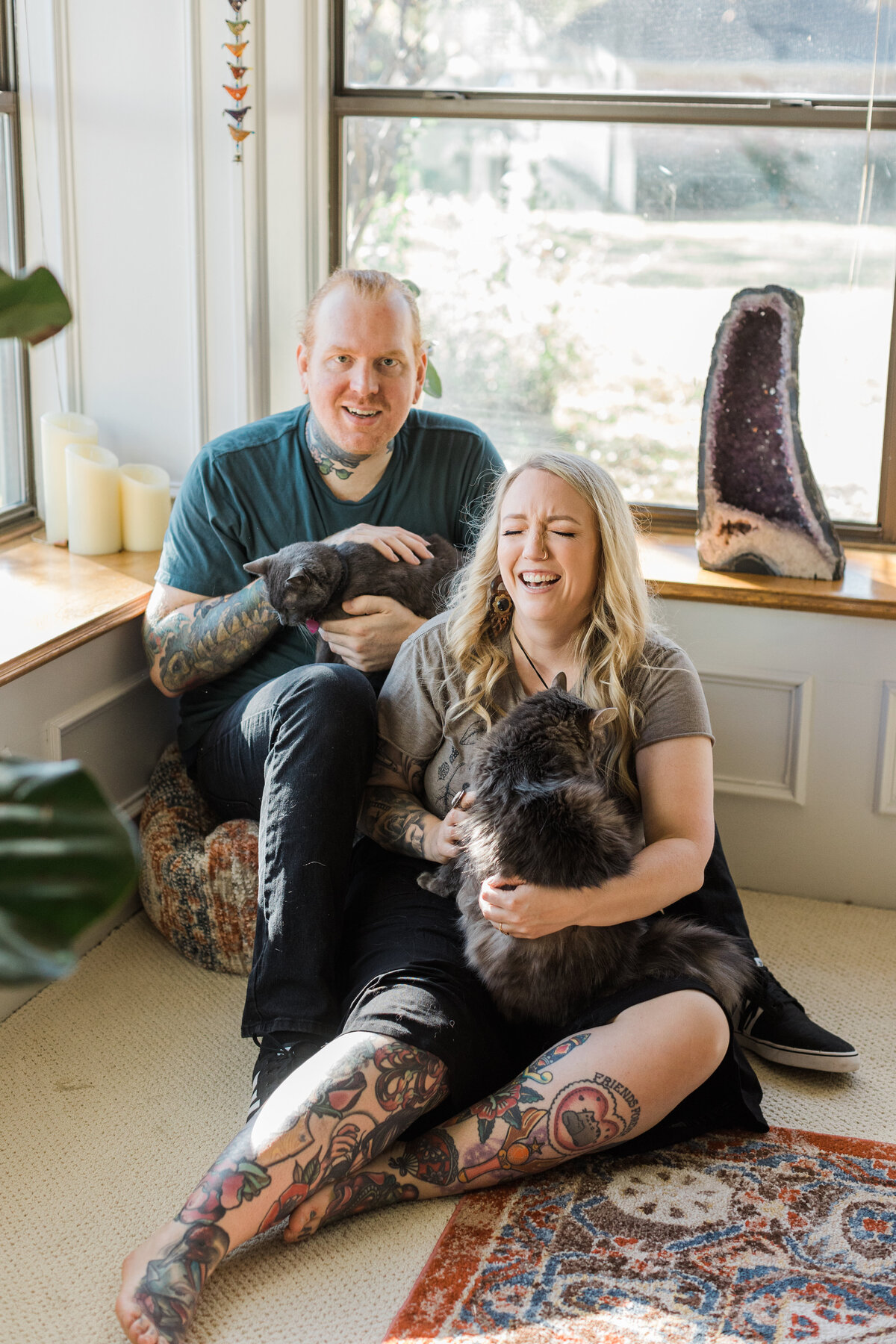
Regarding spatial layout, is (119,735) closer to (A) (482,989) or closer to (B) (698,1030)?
(A) (482,989)

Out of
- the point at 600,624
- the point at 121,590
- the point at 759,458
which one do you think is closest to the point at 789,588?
the point at 759,458

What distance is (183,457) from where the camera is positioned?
2.90 meters

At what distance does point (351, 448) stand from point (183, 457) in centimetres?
86

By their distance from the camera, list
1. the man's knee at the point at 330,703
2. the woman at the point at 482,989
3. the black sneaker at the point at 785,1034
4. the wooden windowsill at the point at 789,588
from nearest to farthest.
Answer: the woman at the point at 482,989
the man's knee at the point at 330,703
the black sneaker at the point at 785,1034
the wooden windowsill at the point at 789,588

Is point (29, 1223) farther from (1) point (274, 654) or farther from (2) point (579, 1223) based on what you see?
(1) point (274, 654)

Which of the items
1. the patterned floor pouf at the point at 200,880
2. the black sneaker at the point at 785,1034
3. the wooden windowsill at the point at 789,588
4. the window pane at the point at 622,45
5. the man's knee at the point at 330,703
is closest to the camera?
the man's knee at the point at 330,703

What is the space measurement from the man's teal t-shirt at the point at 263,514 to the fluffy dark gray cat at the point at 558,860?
0.71 metres

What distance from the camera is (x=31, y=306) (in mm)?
577

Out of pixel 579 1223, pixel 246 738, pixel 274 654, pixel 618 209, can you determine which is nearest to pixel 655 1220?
pixel 579 1223

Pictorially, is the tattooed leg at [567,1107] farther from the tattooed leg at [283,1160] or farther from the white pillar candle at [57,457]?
the white pillar candle at [57,457]

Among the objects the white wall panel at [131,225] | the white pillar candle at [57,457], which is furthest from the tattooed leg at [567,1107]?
the white wall panel at [131,225]

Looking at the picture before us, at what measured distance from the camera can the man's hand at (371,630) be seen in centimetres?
206

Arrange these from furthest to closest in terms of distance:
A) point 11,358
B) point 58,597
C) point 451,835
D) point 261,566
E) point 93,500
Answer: point 11,358 < point 93,500 < point 58,597 < point 261,566 < point 451,835

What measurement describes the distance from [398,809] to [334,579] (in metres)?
0.43
